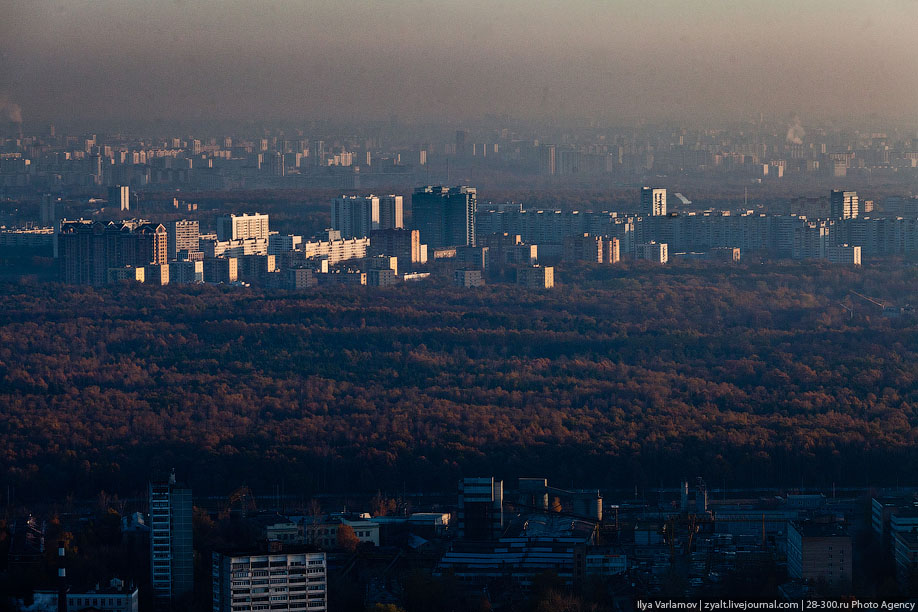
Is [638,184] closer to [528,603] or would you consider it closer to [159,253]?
[159,253]

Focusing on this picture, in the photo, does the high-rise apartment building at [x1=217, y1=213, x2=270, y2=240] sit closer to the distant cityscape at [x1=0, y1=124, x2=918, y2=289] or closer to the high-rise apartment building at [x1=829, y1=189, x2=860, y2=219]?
the distant cityscape at [x1=0, y1=124, x2=918, y2=289]

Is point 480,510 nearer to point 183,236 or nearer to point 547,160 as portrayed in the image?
point 183,236

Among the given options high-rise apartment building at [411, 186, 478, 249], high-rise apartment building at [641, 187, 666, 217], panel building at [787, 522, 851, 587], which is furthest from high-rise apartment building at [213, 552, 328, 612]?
high-rise apartment building at [641, 187, 666, 217]

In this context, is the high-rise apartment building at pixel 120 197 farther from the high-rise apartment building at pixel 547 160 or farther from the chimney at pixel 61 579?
the chimney at pixel 61 579

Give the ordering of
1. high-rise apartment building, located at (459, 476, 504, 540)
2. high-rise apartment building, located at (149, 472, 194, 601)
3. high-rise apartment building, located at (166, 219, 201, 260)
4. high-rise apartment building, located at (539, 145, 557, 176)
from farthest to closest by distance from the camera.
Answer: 1. high-rise apartment building, located at (539, 145, 557, 176)
2. high-rise apartment building, located at (166, 219, 201, 260)
3. high-rise apartment building, located at (459, 476, 504, 540)
4. high-rise apartment building, located at (149, 472, 194, 601)

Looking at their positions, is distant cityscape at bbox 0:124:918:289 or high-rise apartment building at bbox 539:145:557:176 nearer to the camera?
distant cityscape at bbox 0:124:918:289

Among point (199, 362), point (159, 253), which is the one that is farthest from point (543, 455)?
point (159, 253)

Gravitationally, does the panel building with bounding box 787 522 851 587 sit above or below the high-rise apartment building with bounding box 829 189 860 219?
below

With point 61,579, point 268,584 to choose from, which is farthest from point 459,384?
point 268,584
